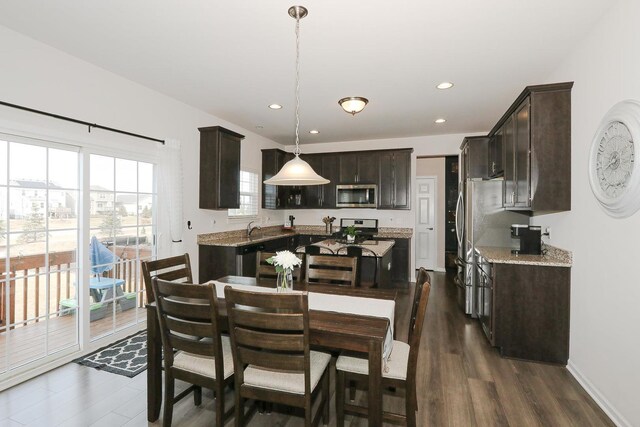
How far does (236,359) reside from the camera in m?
1.70

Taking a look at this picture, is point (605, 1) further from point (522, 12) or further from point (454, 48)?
point (454, 48)

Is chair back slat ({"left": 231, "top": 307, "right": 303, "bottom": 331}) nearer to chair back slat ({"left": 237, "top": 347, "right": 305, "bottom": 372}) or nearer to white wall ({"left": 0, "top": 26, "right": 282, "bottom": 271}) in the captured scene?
chair back slat ({"left": 237, "top": 347, "right": 305, "bottom": 372})

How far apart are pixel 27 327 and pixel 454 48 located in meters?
4.37

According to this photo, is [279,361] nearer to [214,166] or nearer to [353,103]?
[353,103]

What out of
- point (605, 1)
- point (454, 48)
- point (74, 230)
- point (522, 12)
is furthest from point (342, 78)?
point (74, 230)

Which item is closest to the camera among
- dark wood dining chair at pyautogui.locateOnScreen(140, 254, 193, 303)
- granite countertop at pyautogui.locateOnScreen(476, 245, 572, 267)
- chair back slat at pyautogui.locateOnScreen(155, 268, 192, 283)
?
dark wood dining chair at pyautogui.locateOnScreen(140, 254, 193, 303)

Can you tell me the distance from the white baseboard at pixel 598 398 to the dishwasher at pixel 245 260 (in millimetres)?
3659

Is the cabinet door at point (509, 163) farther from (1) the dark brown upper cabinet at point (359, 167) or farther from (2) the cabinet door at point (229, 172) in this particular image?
(2) the cabinet door at point (229, 172)

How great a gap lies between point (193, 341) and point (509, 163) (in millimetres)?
3470

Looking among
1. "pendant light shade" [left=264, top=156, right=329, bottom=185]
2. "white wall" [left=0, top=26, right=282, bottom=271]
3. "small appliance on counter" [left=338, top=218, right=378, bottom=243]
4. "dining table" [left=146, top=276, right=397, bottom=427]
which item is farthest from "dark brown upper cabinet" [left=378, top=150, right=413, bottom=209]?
"dining table" [left=146, top=276, right=397, bottom=427]

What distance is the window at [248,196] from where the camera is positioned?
215 inches

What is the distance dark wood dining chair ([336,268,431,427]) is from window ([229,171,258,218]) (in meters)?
3.80

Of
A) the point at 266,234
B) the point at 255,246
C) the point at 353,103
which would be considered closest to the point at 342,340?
the point at 353,103

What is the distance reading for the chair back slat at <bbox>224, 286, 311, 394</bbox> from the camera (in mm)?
1516
